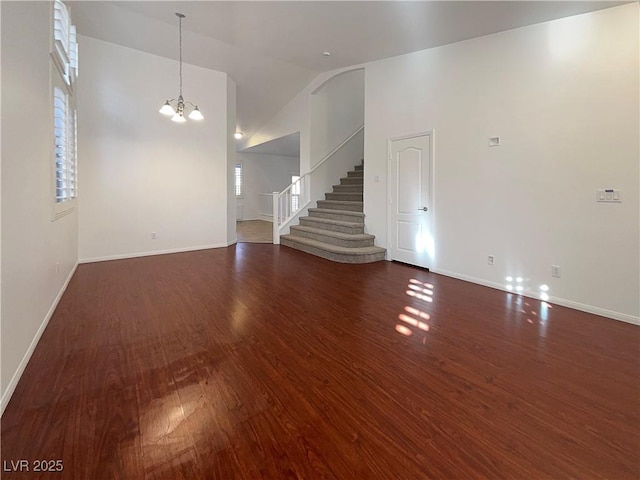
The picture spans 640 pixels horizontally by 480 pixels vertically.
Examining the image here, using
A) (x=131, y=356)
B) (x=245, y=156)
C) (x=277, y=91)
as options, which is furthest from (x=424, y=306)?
(x=245, y=156)

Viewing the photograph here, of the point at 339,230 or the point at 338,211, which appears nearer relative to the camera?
the point at 339,230

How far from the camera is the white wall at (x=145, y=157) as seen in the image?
17.4 feet

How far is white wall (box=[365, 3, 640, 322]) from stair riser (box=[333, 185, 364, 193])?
252cm

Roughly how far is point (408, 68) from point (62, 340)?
18.3 feet

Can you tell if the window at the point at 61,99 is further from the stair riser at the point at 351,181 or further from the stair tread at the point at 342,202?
the stair riser at the point at 351,181

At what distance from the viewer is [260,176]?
12648 mm

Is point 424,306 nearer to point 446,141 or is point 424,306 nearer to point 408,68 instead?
point 446,141

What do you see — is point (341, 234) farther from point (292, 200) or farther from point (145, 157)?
point (145, 157)

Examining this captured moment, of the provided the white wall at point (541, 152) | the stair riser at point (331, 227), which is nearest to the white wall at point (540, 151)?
the white wall at point (541, 152)

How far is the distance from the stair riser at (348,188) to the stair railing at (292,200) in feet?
2.28

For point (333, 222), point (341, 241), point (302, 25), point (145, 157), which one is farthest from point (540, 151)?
point (145, 157)

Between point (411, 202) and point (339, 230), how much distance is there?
167 centimetres

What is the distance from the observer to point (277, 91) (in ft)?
26.0

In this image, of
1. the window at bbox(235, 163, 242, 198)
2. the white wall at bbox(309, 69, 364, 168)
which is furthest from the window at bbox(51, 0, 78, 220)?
the window at bbox(235, 163, 242, 198)
